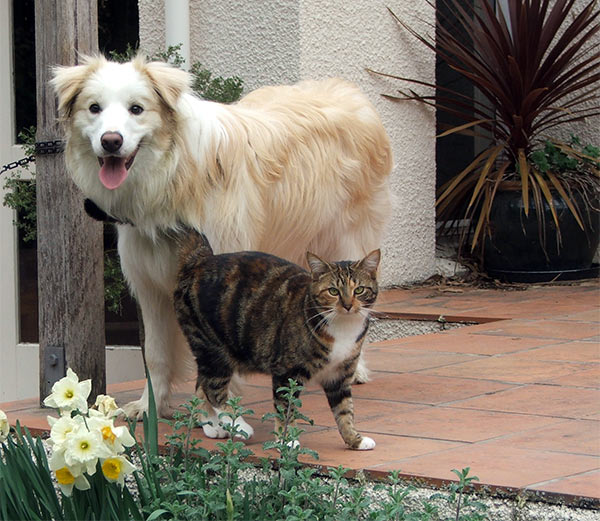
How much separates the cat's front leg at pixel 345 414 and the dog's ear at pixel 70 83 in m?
1.43

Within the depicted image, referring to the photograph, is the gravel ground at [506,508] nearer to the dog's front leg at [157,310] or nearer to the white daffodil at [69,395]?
the white daffodil at [69,395]

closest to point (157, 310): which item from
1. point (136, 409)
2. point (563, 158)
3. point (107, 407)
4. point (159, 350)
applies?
point (159, 350)

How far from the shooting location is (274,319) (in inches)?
138

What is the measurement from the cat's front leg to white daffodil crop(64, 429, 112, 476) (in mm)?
1035

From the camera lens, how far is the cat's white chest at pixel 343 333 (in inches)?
131

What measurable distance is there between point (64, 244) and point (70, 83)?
0.73m

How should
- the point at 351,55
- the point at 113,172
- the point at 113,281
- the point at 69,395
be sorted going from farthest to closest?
the point at 351,55 → the point at 113,281 → the point at 113,172 → the point at 69,395

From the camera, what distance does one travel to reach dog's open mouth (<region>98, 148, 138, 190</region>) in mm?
3777

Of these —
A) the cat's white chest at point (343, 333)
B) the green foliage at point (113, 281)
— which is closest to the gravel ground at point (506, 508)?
the cat's white chest at point (343, 333)

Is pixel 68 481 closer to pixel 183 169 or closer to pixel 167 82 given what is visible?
pixel 183 169

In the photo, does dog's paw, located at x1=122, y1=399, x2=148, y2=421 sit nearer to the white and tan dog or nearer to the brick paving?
the white and tan dog

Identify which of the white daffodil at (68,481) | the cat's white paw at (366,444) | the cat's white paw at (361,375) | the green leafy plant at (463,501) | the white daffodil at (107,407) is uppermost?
the white daffodil at (107,407)

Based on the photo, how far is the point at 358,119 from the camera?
471 centimetres

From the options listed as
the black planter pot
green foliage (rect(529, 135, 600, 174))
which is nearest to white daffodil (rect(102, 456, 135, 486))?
the black planter pot
